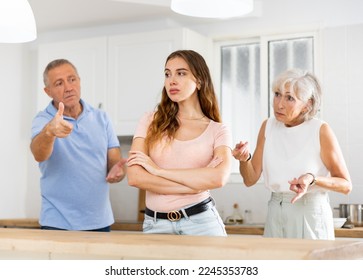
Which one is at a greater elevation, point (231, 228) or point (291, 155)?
point (291, 155)

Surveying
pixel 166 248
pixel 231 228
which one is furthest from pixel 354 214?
pixel 166 248

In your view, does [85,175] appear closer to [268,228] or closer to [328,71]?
[268,228]

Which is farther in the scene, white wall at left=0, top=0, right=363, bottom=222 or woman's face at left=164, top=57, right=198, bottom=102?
white wall at left=0, top=0, right=363, bottom=222

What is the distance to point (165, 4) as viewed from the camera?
4703mm

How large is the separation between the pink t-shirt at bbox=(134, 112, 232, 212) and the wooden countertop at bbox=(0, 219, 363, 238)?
5.56ft

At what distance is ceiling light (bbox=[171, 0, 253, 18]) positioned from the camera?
255cm

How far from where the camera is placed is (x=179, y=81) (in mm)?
2559

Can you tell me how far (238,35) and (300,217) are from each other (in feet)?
8.13

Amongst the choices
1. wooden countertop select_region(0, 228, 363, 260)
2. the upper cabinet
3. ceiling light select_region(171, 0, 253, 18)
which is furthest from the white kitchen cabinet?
wooden countertop select_region(0, 228, 363, 260)

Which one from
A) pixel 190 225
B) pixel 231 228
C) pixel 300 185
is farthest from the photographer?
pixel 231 228

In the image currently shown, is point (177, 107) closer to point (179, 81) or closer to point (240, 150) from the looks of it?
point (179, 81)

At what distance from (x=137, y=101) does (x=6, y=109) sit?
127 cm

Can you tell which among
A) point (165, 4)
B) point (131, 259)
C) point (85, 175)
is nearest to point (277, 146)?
point (85, 175)

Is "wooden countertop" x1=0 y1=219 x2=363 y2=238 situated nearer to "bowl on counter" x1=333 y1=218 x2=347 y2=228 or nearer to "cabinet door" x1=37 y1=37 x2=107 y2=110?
"bowl on counter" x1=333 y1=218 x2=347 y2=228
